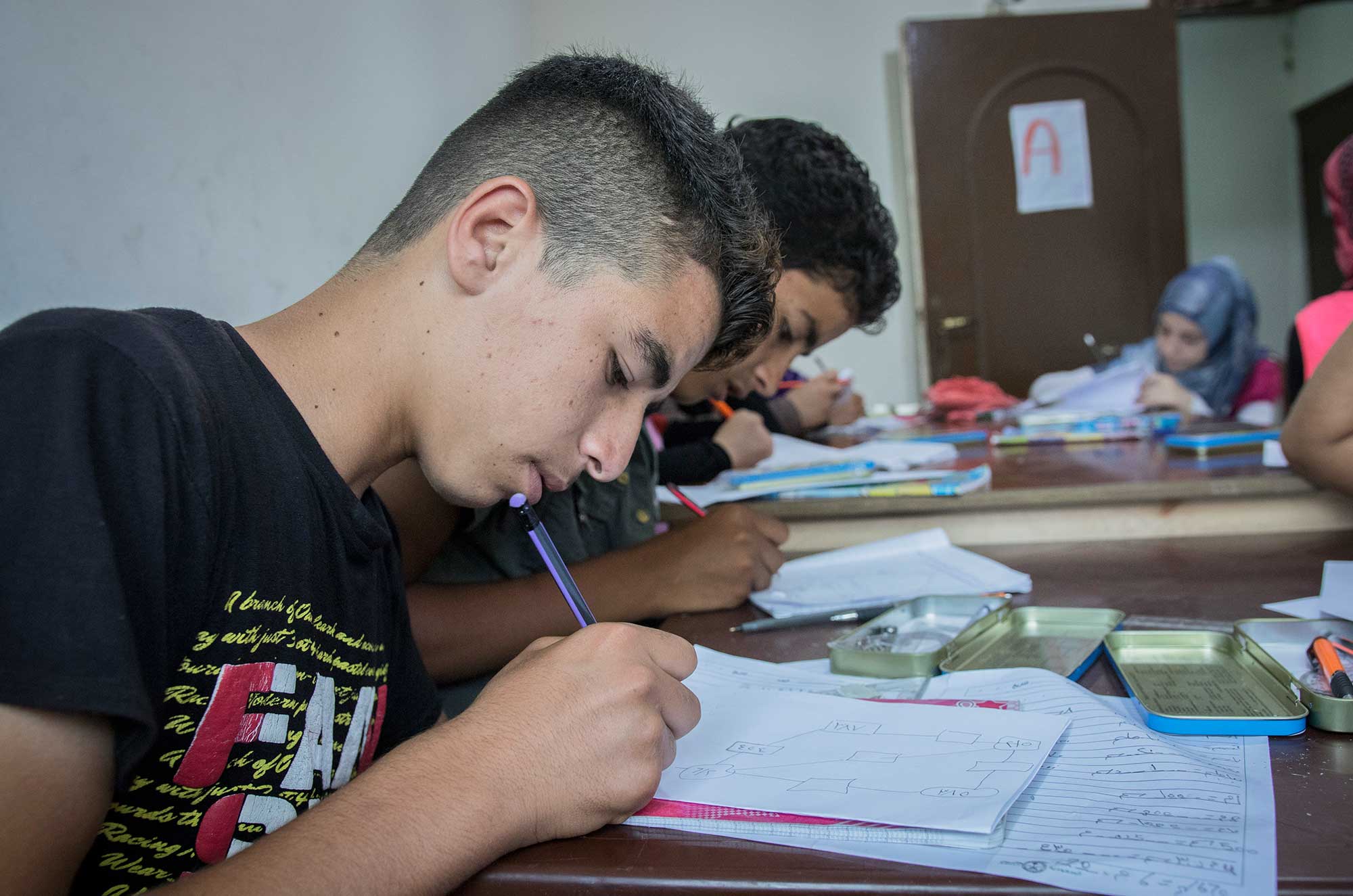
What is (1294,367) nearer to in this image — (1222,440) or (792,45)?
(1222,440)

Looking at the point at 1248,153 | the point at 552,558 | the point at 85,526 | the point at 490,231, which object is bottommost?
the point at 552,558

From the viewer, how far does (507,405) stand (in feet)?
2.62

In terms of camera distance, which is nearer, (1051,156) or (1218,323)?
(1218,323)

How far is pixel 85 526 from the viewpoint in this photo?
507 millimetres

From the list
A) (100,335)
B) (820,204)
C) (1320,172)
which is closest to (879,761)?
(100,335)

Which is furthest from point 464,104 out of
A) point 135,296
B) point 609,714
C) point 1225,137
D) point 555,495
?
point 1225,137

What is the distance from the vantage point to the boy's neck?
77cm

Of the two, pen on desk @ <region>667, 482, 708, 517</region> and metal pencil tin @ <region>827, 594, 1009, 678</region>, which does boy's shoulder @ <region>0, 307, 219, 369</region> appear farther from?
pen on desk @ <region>667, 482, 708, 517</region>

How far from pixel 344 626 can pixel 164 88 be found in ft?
3.41

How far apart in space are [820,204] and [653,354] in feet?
3.13

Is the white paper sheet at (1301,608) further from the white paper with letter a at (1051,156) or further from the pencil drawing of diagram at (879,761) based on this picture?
the white paper with letter a at (1051,156)

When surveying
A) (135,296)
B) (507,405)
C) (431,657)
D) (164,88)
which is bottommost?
(431,657)

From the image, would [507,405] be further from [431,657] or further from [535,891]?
[431,657]

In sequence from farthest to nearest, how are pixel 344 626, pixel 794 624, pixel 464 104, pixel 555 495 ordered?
1. pixel 464 104
2. pixel 555 495
3. pixel 794 624
4. pixel 344 626
